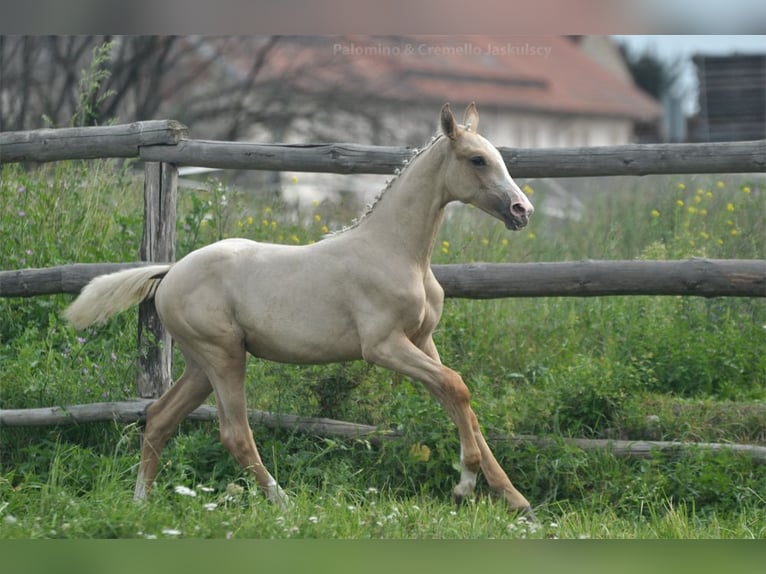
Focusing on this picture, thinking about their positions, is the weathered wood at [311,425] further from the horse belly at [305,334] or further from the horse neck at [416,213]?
the horse neck at [416,213]

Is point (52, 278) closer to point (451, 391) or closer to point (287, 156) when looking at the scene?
point (287, 156)

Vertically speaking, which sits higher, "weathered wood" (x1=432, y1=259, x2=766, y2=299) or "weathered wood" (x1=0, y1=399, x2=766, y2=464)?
"weathered wood" (x1=432, y1=259, x2=766, y2=299)

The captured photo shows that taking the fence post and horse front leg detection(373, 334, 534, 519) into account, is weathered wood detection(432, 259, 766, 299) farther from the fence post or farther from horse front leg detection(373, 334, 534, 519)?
the fence post

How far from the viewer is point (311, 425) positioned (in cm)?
659

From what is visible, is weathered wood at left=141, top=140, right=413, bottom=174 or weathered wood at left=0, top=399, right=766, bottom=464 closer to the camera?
weathered wood at left=0, top=399, right=766, bottom=464

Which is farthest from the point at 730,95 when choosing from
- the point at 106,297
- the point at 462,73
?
the point at 106,297

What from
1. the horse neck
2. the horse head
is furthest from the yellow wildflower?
the horse head

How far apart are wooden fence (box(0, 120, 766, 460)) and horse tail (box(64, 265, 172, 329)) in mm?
756

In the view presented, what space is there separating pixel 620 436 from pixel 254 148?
2841 mm

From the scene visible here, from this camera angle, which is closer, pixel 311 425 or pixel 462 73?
pixel 311 425

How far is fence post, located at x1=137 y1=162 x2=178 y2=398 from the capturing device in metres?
6.67

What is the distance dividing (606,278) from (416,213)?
4.73 ft

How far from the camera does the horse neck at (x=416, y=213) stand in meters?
5.57

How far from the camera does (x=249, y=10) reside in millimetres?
5914
